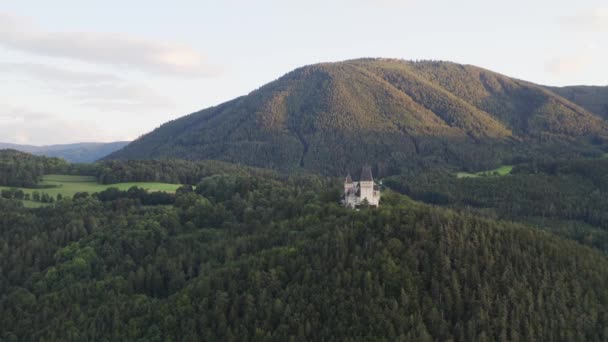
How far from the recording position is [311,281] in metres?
98.2

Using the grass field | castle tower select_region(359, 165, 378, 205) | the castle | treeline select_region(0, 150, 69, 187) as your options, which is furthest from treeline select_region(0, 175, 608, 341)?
treeline select_region(0, 150, 69, 187)

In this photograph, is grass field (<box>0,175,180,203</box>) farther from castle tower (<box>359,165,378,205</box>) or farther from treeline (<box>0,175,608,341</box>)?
castle tower (<box>359,165,378,205</box>)

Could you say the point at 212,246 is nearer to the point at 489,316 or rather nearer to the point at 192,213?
the point at 192,213

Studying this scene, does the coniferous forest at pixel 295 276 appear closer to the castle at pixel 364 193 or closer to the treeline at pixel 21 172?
the castle at pixel 364 193

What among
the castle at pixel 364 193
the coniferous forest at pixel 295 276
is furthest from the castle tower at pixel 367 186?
the coniferous forest at pixel 295 276

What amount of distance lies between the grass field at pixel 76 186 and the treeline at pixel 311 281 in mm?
35196

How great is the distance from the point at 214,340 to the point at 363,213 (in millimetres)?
40623

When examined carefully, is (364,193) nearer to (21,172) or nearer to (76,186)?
(76,186)

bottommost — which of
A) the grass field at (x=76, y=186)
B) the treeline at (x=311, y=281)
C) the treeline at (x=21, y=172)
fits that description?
the treeline at (x=311, y=281)

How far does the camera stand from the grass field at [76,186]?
170m

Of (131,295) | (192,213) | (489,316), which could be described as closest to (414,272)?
(489,316)

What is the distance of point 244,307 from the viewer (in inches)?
3762

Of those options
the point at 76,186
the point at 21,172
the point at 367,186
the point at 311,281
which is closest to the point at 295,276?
the point at 311,281

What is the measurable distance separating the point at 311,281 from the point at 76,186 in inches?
4452
